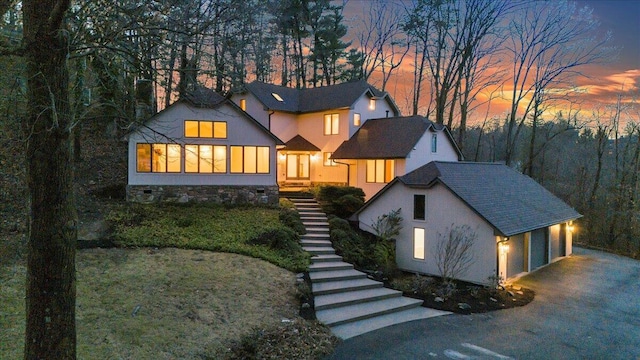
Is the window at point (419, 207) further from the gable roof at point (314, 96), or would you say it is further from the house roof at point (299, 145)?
the house roof at point (299, 145)

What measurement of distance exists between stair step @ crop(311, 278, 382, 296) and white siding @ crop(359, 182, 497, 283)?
3.01 meters

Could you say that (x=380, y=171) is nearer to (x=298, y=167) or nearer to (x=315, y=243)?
(x=298, y=167)

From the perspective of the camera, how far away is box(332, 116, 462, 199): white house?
19453 mm

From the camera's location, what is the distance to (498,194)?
15.1 meters

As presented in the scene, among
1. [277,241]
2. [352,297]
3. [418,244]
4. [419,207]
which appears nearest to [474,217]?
[419,207]

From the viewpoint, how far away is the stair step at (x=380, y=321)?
28.5 ft

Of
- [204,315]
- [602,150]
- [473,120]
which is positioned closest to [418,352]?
[204,315]

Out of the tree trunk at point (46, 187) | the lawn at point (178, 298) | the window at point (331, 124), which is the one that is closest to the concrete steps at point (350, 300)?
the lawn at point (178, 298)

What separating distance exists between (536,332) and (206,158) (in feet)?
43.9

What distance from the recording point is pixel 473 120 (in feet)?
99.6

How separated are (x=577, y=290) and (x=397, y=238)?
5.94 meters

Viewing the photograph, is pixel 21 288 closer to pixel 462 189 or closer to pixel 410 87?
pixel 462 189

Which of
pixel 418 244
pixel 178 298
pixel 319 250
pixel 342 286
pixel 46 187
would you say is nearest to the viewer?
pixel 46 187

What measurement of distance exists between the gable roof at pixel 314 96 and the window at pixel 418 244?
950cm
